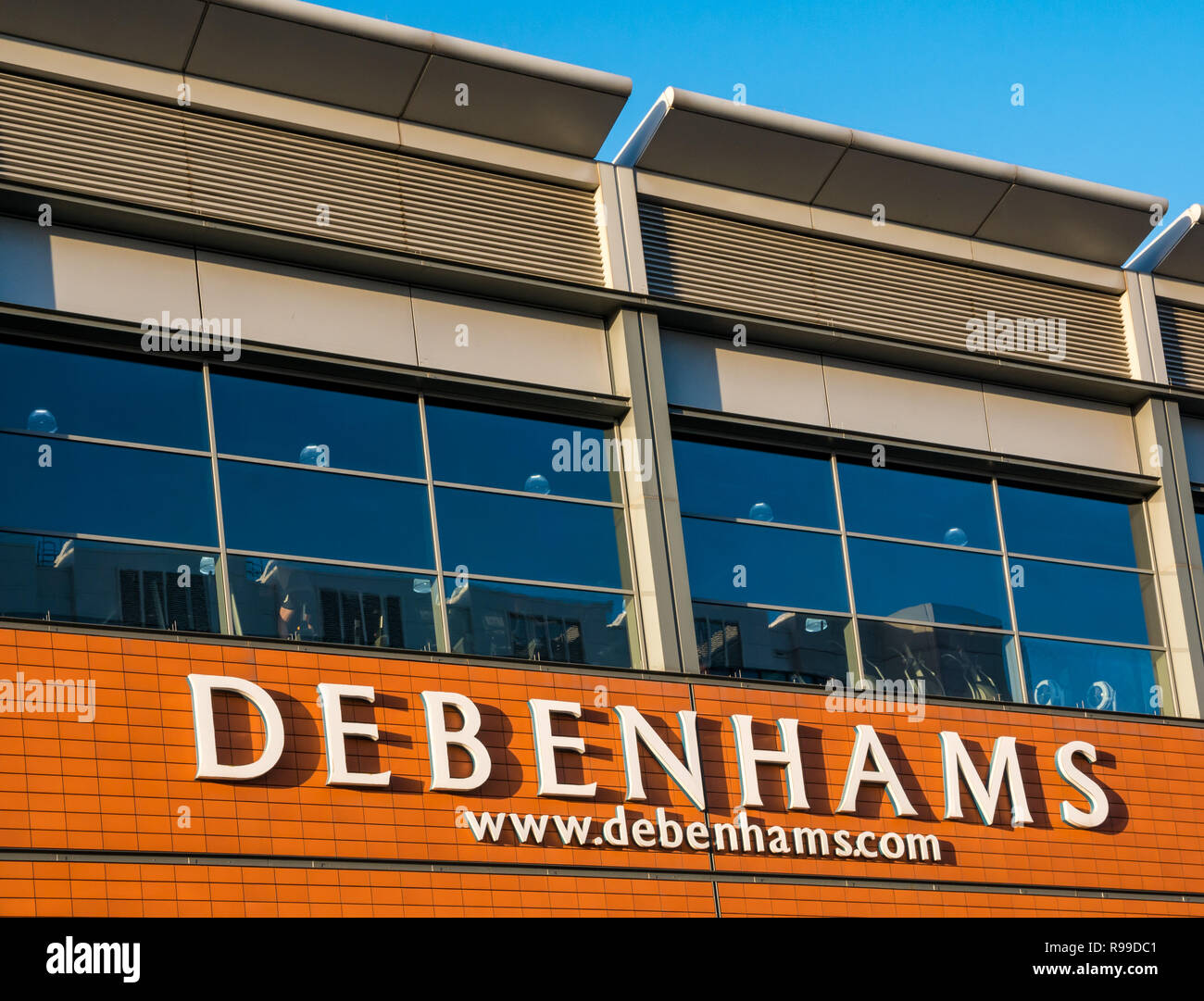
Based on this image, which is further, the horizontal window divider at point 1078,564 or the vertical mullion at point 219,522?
the horizontal window divider at point 1078,564

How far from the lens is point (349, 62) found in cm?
1540

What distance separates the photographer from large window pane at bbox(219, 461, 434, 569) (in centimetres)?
1413

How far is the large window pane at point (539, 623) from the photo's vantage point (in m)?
14.7

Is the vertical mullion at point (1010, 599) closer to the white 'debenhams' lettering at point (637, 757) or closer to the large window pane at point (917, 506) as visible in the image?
the large window pane at point (917, 506)

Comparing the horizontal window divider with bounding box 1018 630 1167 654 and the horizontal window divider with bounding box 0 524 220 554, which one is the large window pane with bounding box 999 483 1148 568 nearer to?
the horizontal window divider with bounding box 1018 630 1167 654

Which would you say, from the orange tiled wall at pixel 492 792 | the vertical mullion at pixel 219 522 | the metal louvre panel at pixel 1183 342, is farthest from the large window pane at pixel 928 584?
the vertical mullion at pixel 219 522

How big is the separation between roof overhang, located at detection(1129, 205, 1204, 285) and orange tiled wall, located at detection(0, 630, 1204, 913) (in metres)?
5.36

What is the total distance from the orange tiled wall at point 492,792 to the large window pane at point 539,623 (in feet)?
1.47

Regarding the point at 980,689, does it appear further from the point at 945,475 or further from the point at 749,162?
the point at 749,162

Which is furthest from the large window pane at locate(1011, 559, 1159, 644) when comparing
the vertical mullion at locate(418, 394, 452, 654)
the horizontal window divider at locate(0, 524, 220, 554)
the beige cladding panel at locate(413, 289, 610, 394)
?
the horizontal window divider at locate(0, 524, 220, 554)

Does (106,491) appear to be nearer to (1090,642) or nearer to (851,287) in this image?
(851,287)

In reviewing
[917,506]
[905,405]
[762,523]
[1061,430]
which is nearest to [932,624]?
[917,506]

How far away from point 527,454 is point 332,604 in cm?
262
